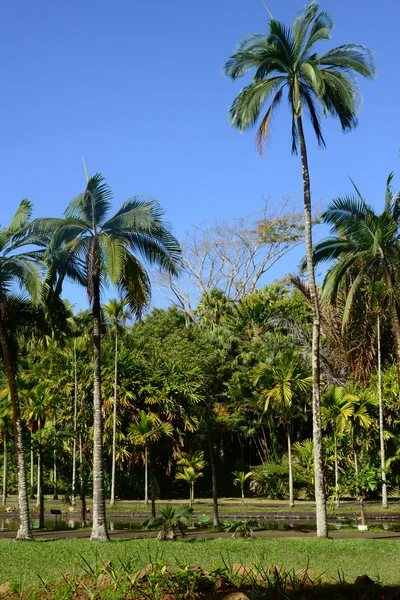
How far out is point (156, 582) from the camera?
7.64 m

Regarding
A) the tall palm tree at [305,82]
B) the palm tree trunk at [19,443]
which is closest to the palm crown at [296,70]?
the tall palm tree at [305,82]

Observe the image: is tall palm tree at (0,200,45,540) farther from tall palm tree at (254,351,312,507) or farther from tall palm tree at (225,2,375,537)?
tall palm tree at (254,351,312,507)

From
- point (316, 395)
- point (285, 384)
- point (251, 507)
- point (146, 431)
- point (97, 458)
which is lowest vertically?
point (251, 507)

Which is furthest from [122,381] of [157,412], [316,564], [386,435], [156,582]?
[156,582]

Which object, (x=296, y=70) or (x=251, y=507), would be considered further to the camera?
(x=251, y=507)

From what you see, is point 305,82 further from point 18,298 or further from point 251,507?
point 251,507

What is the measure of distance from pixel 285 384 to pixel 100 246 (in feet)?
49.1

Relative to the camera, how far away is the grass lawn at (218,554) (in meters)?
11.7

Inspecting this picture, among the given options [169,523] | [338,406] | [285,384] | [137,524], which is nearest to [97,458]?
[169,523]

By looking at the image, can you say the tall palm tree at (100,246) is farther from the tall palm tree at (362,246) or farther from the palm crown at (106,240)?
the tall palm tree at (362,246)

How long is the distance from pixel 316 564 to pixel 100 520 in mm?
7470

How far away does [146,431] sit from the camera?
31.2m

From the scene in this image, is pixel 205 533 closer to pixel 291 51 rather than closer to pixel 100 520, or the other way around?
pixel 100 520

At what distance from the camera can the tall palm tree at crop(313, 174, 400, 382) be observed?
21.5m
